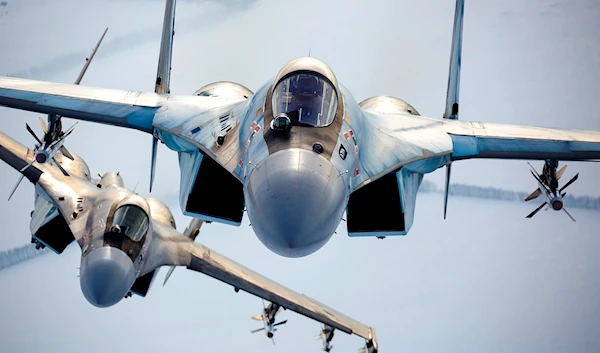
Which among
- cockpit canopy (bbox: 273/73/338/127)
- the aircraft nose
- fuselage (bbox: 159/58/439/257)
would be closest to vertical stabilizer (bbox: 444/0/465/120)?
fuselage (bbox: 159/58/439/257)

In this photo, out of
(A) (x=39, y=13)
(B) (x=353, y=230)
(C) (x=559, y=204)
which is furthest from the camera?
(A) (x=39, y=13)

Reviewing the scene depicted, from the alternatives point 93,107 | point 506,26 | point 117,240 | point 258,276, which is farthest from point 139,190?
point 506,26

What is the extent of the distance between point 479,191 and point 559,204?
10.8 metres

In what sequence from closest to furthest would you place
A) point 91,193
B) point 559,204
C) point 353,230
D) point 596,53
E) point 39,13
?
point 353,230
point 559,204
point 91,193
point 596,53
point 39,13

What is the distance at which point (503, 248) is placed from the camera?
26.1m

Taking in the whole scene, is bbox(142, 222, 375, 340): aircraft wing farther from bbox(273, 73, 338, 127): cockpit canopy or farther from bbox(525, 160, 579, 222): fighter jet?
bbox(273, 73, 338, 127): cockpit canopy

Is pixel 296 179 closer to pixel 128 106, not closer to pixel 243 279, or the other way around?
pixel 128 106

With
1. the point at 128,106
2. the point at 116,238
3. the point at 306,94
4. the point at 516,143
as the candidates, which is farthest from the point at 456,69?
the point at 116,238

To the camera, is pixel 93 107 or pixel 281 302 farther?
pixel 281 302

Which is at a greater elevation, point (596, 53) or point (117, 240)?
point (596, 53)

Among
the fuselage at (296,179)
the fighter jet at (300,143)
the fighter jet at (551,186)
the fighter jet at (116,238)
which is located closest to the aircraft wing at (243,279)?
the fighter jet at (116,238)

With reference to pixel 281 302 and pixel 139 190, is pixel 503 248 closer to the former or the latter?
pixel 281 302

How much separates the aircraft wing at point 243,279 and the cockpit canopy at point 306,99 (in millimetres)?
9276

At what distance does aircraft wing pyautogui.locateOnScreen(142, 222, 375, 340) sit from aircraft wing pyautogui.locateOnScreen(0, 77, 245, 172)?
15.8 ft
